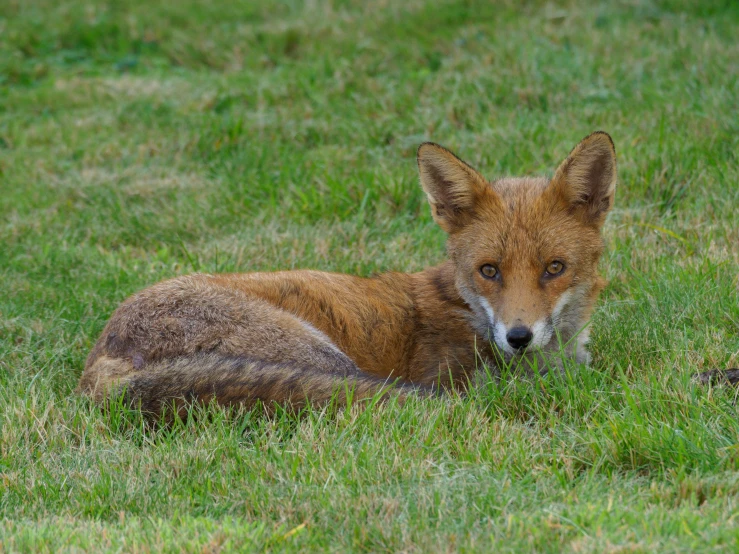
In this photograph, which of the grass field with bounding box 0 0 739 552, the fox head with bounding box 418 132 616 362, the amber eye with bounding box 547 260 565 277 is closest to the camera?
the grass field with bounding box 0 0 739 552

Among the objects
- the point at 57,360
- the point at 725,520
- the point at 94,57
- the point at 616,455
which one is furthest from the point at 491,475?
the point at 94,57

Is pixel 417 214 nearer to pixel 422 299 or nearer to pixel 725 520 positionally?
pixel 422 299

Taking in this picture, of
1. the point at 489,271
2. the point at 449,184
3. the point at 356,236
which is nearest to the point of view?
the point at 489,271

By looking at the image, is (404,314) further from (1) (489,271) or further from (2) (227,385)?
(2) (227,385)

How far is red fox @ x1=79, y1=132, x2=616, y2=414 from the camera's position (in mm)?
4395

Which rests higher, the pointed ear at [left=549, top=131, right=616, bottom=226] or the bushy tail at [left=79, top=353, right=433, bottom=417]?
the pointed ear at [left=549, top=131, right=616, bottom=226]

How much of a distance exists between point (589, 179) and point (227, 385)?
2408 mm

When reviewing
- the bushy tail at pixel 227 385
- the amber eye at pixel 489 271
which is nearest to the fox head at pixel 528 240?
the amber eye at pixel 489 271

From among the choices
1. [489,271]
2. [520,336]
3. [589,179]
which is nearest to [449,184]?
[489,271]

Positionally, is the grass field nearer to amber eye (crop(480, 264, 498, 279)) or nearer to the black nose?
the black nose

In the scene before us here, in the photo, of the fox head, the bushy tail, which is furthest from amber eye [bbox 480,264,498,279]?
the bushy tail

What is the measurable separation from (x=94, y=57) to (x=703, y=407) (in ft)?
33.6

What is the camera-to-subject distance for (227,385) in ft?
14.1

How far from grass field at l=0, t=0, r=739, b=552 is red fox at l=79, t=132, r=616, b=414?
8.4 inches
